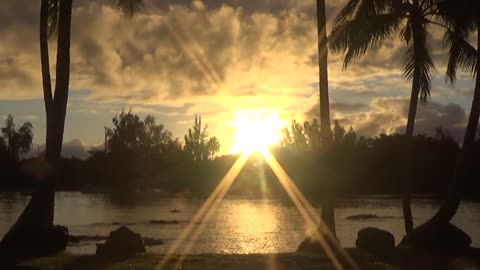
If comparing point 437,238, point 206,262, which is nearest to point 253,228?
point 437,238

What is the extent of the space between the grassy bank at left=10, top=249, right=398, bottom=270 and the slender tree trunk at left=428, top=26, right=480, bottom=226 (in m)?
5.58

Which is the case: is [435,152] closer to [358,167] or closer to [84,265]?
[358,167]

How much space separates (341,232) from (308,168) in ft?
218

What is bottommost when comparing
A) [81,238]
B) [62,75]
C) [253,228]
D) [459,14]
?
[253,228]

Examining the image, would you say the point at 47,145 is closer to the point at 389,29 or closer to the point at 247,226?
the point at 389,29

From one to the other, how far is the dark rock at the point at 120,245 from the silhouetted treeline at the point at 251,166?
5892cm

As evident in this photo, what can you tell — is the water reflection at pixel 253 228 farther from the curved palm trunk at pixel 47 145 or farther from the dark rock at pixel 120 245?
the curved palm trunk at pixel 47 145

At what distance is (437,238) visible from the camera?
21.4 meters

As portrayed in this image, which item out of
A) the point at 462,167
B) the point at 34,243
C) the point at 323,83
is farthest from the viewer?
the point at 462,167

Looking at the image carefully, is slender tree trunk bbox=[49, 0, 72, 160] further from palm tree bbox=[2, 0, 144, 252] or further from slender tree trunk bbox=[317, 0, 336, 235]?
slender tree trunk bbox=[317, 0, 336, 235]

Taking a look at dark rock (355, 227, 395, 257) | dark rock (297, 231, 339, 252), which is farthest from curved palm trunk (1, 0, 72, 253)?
dark rock (355, 227, 395, 257)

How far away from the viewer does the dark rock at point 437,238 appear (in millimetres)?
21141

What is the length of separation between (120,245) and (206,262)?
332 centimetres

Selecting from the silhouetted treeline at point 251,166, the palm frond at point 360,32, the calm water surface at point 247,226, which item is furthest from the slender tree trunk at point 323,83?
the silhouetted treeline at point 251,166
